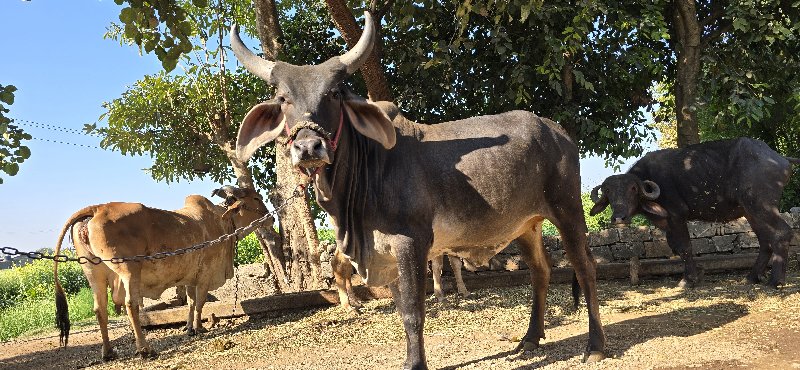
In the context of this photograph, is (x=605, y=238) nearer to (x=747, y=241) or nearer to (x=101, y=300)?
(x=747, y=241)

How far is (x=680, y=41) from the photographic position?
40.5 ft

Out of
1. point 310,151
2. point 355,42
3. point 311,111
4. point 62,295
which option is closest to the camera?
point 310,151

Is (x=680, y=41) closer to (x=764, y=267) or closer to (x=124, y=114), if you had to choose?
(x=764, y=267)

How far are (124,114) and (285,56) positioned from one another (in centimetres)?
540

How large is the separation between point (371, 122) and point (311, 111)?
519 millimetres

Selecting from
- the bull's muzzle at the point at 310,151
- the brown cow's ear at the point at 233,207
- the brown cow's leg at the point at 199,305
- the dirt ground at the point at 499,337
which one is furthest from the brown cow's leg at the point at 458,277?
the bull's muzzle at the point at 310,151

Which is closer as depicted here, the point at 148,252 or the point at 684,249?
the point at 148,252

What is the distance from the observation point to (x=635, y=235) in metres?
12.3

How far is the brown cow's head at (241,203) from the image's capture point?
10.3 metres

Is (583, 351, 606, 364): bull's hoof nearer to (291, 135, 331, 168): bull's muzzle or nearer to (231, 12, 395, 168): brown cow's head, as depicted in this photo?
(231, 12, 395, 168): brown cow's head


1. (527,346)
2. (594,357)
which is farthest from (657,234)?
(594,357)

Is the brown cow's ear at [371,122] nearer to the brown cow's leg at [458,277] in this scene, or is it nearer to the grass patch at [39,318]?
the brown cow's leg at [458,277]

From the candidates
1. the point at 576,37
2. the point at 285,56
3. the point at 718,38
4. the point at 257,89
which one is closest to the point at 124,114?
the point at 257,89

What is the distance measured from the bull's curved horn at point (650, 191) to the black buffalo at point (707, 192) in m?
0.01
